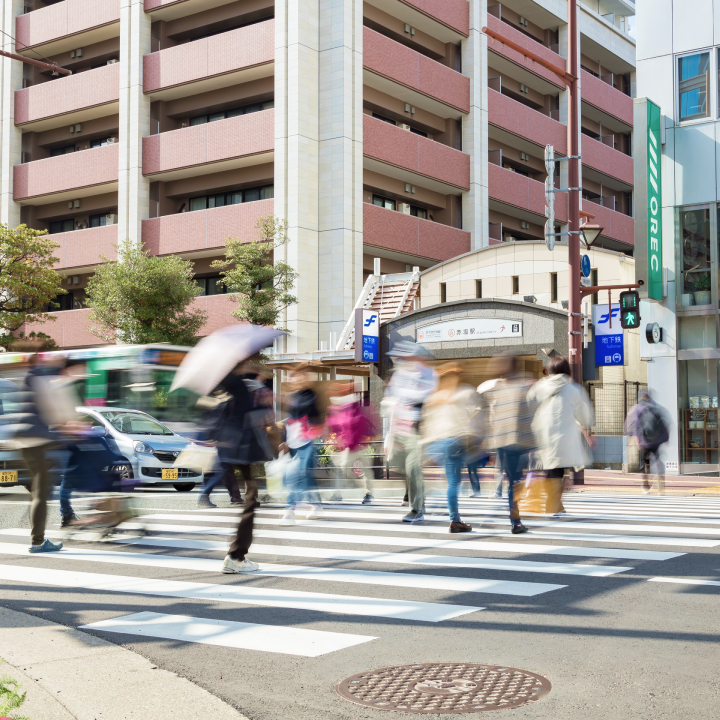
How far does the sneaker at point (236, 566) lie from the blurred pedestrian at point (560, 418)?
402 centimetres

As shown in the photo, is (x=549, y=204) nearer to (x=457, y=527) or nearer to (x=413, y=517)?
(x=413, y=517)

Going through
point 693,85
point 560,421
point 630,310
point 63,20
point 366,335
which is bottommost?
point 560,421

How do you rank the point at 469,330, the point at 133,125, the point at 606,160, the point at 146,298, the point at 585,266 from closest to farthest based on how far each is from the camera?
the point at 585,266 → the point at 469,330 → the point at 146,298 → the point at 133,125 → the point at 606,160

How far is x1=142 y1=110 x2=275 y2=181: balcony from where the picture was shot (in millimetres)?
33062

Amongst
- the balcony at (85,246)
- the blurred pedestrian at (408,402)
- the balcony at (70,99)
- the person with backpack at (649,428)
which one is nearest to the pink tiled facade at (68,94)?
the balcony at (70,99)

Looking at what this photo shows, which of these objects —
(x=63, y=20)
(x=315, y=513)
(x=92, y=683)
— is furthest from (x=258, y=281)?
(x=92, y=683)

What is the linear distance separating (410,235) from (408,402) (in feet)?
84.0

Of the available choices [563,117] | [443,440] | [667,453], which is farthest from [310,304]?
[443,440]

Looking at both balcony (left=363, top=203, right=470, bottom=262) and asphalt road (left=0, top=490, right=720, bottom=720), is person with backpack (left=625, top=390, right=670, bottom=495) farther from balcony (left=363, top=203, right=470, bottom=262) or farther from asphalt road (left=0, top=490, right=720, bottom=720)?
balcony (left=363, top=203, right=470, bottom=262)

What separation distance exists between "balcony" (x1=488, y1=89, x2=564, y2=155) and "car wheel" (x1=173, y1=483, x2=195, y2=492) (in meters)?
25.2

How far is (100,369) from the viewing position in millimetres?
20938

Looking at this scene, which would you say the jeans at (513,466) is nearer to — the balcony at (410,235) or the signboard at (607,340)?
the signboard at (607,340)

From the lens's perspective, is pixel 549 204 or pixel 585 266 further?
pixel 585 266

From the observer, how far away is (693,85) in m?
22.7
